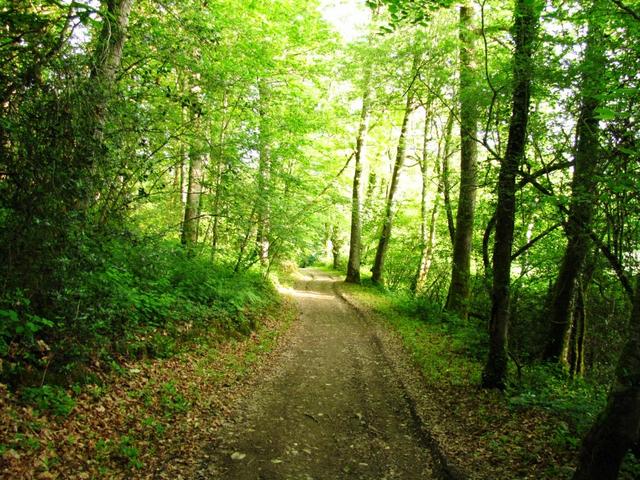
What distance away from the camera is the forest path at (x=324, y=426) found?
480 cm

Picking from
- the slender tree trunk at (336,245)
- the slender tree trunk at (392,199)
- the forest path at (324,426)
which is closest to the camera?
the forest path at (324,426)

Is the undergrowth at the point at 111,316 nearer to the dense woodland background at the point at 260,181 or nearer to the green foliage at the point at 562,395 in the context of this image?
the dense woodland background at the point at 260,181

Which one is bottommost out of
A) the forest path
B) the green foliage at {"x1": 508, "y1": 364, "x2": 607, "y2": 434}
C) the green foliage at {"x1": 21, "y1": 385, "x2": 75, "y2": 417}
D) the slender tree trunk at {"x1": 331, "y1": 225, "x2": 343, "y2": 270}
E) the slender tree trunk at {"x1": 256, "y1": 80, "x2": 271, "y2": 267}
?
the forest path

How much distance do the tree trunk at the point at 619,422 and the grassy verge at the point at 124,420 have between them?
427cm

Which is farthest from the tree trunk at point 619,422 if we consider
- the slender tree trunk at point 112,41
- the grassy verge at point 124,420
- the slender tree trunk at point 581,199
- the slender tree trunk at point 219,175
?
the slender tree trunk at point 219,175

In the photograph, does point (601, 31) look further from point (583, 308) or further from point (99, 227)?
point (99, 227)

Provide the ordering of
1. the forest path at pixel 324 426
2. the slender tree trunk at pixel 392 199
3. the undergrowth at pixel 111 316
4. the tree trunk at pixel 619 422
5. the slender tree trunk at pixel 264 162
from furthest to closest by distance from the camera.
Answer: the slender tree trunk at pixel 392 199, the slender tree trunk at pixel 264 162, the forest path at pixel 324 426, the undergrowth at pixel 111 316, the tree trunk at pixel 619 422

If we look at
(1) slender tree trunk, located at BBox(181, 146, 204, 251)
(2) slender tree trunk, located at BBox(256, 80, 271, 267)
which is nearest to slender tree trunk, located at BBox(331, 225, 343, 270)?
(2) slender tree trunk, located at BBox(256, 80, 271, 267)

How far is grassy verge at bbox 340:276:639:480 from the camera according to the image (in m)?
4.88

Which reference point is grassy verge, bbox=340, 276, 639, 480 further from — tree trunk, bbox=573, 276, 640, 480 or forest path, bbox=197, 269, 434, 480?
tree trunk, bbox=573, 276, 640, 480

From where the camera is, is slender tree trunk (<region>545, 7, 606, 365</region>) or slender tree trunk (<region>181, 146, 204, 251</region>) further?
slender tree trunk (<region>181, 146, 204, 251</region>)

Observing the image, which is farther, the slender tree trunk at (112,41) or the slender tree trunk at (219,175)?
the slender tree trunk at (219,175)

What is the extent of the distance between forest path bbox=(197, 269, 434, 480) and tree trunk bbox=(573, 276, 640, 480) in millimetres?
1845

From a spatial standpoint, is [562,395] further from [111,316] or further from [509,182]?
[111,316]
